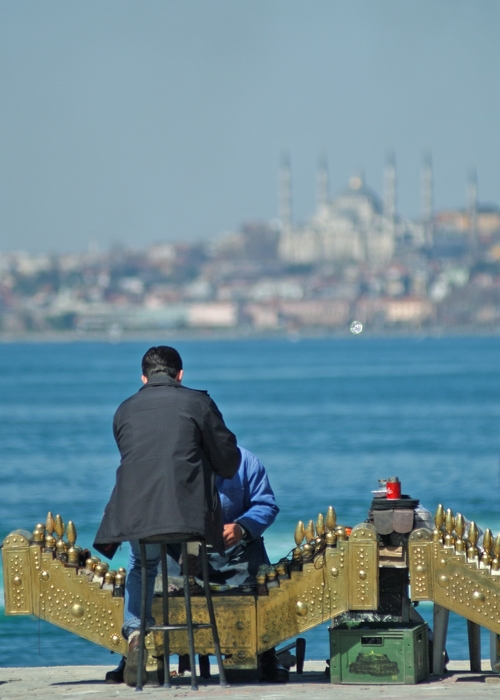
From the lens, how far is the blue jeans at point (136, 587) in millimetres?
5848

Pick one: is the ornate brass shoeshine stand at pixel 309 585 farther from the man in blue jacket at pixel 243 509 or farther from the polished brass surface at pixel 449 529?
the man in blue jacket at pixel 243 509

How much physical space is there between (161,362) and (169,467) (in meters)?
0.47

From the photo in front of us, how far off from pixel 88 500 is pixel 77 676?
59.5 feet

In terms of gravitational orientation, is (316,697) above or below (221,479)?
below

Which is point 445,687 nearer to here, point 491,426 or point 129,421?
point 129,421

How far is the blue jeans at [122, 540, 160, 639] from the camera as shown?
19.2 ft

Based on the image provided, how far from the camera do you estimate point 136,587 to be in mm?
5914

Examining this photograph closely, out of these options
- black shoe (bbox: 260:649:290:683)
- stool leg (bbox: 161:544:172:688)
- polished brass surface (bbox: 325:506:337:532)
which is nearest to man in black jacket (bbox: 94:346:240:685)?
stool leg (bbox: 161:544:172:688)

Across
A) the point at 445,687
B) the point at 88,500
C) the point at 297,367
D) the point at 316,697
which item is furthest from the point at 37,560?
the point at 297,367

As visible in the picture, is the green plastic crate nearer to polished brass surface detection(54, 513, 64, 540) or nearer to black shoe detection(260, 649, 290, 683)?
black shoe detection(260, 649, 290, 683)

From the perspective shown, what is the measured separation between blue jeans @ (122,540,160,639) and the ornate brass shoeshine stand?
2.5 inches

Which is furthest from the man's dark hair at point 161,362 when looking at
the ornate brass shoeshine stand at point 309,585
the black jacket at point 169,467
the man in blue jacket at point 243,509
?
the ornate brass shoeshine stand at point 309,585

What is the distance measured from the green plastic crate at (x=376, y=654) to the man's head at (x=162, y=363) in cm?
116

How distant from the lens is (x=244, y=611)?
19.4ft
